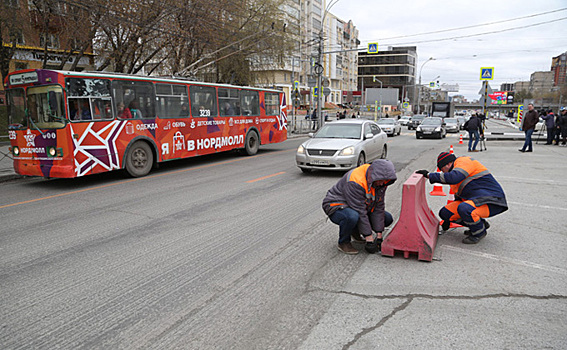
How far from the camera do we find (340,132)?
1227 centimetres

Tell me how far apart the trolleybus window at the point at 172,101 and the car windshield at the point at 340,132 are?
4484 mm

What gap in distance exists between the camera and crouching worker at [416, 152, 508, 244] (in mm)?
5168

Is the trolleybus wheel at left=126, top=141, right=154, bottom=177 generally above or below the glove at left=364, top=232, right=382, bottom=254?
above

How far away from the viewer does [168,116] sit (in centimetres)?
1249

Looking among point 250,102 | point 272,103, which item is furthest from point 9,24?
point 272,103

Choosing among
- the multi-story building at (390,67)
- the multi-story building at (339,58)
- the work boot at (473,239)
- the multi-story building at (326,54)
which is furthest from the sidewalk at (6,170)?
the multi-story building at (390,67)

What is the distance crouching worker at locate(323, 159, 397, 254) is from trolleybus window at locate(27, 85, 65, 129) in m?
7.74

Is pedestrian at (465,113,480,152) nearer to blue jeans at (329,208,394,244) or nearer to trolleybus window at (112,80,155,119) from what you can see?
trolleybus window at (112,80,155,119)

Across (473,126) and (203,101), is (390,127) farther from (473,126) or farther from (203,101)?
(203,101)

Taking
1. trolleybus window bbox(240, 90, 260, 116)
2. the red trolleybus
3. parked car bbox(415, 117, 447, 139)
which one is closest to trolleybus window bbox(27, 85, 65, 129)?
the red trolleybus

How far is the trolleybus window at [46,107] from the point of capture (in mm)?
9492

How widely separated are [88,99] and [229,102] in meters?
6.07

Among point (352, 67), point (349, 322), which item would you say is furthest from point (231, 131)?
point (352, 67)

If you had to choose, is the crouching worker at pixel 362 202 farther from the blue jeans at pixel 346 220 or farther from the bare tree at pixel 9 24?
the bare tree at pixel 9 24
